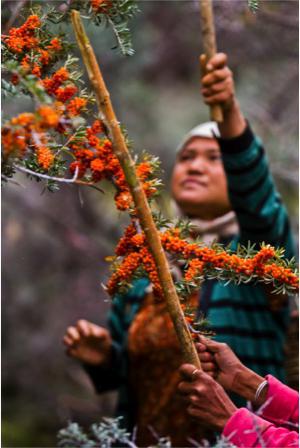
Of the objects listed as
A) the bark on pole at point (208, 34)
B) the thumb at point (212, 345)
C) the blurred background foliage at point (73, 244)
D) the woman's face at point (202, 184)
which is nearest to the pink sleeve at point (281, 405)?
the thumb at point (212, 345)

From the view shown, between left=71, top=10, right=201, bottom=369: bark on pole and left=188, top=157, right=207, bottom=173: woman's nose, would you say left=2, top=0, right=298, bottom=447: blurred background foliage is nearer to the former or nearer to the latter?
left=188, top=157, right=207, bottom=173: woman's nose

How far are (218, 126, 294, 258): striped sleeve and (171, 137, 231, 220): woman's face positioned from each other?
0.63ft

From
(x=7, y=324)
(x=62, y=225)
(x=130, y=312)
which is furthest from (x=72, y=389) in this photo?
(x=130, y=312)

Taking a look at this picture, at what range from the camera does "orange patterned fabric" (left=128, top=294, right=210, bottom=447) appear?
8.83ft

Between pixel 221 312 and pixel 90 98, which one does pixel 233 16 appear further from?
pixel 90 98

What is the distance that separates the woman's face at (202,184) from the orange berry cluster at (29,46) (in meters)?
1.26

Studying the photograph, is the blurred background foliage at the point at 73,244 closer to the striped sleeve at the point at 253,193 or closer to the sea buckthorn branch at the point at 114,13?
the striped sleeve at the point at 253,193

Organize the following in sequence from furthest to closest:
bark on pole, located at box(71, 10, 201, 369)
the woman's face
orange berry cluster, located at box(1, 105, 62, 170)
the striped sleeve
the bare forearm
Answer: the woman's face < the striped sleeve < the bare forearm < bark on pole, located at box(71, 10, 201, 369) < orange berry cluster, located at box(1, 105, 62, 170)

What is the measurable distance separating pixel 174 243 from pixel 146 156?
7.3 inches

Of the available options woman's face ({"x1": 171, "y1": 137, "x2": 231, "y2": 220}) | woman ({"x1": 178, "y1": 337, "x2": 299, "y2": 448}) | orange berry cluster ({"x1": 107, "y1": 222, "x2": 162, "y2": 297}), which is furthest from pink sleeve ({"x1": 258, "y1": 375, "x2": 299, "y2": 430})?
woman's face ({"x1": 171, "y1": 137, "x2": 231, "y2": 220})

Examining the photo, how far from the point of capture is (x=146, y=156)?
1.62 metres

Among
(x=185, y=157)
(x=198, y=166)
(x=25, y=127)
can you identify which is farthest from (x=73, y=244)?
(x=25, y=127)

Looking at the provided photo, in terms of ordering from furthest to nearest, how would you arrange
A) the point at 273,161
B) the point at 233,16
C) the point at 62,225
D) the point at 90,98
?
1. the point at 62,225
2. the point at 273,161
3. the point at 233,16
4. the point at 90,98

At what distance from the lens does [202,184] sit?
2812 mm
